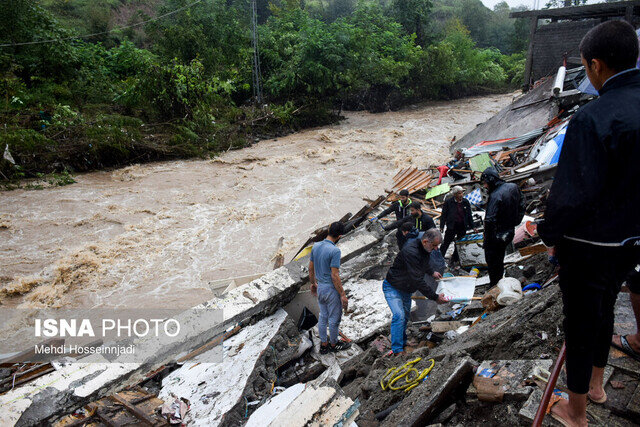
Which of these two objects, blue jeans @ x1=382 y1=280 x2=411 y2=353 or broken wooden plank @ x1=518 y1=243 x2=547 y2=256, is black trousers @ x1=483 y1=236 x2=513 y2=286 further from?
blue jeans @ x1=382 y1=280 x2=411 y2=353

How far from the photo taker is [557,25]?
53.8ft

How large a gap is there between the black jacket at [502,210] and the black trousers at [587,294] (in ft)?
10.2

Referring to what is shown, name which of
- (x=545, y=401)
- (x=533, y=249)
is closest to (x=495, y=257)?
(x=533, y=249)

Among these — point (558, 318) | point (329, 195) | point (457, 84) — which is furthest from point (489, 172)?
point (457, 84)

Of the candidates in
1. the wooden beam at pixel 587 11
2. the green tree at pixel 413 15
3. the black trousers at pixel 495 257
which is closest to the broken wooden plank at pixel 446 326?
the black trousers at pixel 495 257

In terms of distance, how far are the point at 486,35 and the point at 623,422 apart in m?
46.7

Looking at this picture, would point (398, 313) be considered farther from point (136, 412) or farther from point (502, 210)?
point (136, 412)

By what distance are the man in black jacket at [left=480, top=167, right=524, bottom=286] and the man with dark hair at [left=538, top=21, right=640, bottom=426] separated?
315cm

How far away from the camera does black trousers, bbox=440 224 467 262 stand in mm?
6250

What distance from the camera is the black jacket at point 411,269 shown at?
167 inches

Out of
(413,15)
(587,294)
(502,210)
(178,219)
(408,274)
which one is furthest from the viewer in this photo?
(413,15)

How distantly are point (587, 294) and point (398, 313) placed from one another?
2584 millimetres

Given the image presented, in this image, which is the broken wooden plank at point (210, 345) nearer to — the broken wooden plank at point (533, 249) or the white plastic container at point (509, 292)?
the white plastic container at point (509, 292)

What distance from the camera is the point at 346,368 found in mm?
3900
